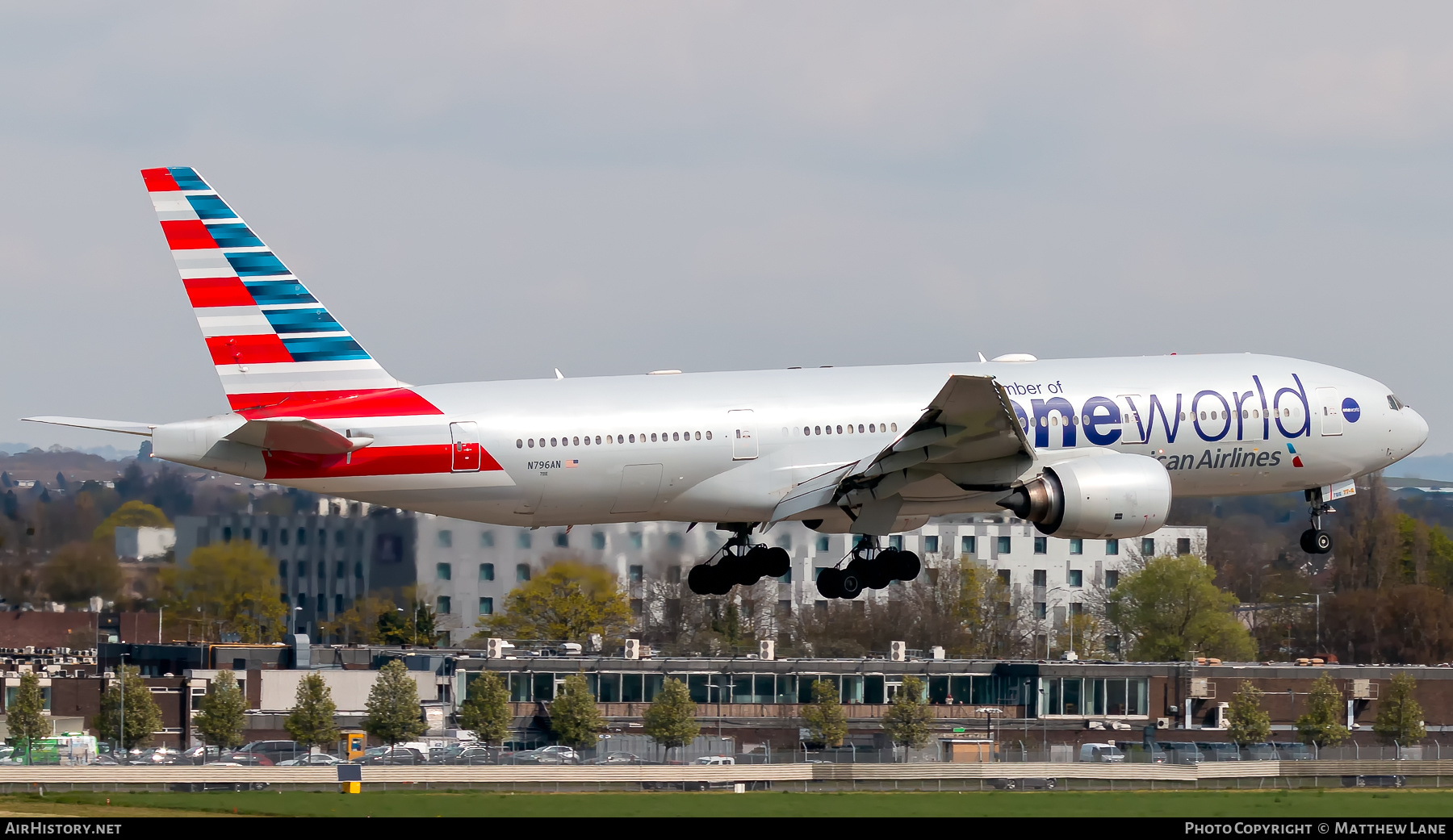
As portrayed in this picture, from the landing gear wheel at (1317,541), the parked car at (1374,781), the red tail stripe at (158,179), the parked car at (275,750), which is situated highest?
the red tail stripe at (158,179)

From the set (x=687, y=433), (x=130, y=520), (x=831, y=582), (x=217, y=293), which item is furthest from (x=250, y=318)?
(x=130, y=520)

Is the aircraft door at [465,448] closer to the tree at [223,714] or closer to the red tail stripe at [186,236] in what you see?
the red tail stripe at [186,236]

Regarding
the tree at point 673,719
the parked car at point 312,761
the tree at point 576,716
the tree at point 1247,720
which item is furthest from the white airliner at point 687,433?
the tree at point 1247,720

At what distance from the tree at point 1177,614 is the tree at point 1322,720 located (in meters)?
16.7

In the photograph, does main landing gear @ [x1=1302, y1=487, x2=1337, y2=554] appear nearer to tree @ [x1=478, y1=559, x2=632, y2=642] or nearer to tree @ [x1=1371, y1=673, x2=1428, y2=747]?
tree @ [x1=478, y1=559, x2=632, y2=642]

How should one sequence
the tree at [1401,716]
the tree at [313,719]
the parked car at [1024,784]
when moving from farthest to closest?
the tree at [1401,716] < the tree at [313,719] < the parked car at [1024,784]

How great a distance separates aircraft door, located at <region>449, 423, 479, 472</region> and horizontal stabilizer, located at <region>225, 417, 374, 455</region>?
1.72 m

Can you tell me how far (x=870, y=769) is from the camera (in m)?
69.1

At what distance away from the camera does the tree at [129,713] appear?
7900cm

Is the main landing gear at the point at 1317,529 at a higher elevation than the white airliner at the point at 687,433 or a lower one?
lower

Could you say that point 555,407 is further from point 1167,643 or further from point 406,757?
point 1167,643

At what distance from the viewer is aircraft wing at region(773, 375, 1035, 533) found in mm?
37625

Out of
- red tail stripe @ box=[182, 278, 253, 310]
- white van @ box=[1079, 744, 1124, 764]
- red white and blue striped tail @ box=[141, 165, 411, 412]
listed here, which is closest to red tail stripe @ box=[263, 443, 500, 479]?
red white and blue striped tail @ box=[141, 165, 411, 412]

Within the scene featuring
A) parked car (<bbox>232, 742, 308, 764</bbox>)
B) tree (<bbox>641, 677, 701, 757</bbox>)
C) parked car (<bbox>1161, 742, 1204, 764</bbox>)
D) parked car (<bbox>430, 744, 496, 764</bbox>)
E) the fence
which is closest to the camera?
the fence
